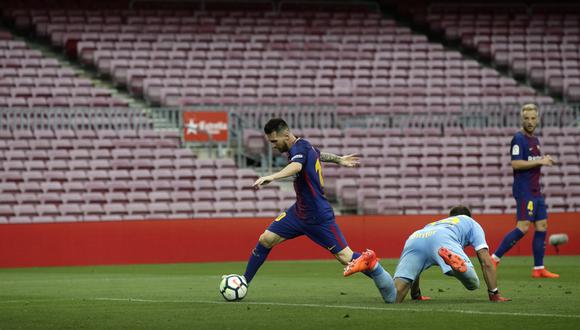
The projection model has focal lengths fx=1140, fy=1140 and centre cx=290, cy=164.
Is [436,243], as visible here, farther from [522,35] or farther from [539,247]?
[522,35]

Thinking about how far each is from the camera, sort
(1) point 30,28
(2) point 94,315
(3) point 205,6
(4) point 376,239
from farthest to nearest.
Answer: (3) point 205,6 < (1) point 30,28 < (4) point 376,239 < (2) point 94,315

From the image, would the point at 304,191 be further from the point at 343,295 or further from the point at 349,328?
the point at 349,328

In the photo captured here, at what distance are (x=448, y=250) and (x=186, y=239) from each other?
1317 cm

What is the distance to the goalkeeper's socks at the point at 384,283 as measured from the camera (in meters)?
11.4

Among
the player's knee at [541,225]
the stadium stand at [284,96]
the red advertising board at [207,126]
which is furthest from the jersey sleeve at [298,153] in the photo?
the red advertising board at [207,126]

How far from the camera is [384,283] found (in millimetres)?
11398

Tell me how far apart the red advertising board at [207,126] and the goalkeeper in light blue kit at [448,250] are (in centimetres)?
1596

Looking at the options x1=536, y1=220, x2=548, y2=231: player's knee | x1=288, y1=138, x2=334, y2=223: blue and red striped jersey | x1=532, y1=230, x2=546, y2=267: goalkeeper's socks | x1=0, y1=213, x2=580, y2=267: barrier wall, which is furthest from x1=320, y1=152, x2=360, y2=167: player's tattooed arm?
x1=0, y1=213, x2=580, y2=267: barrier wall

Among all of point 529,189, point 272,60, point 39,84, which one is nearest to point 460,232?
point 529,189

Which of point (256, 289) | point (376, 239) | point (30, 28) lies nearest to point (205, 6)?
point (30, 28)

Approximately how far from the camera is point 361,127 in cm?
2919

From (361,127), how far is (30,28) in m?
10.4

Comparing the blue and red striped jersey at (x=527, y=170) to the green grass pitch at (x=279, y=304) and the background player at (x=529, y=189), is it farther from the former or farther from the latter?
the green grass pitch at (x=279, y=304)

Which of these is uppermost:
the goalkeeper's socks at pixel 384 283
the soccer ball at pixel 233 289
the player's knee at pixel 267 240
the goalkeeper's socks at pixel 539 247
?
the player's knee at pixel 267 240
